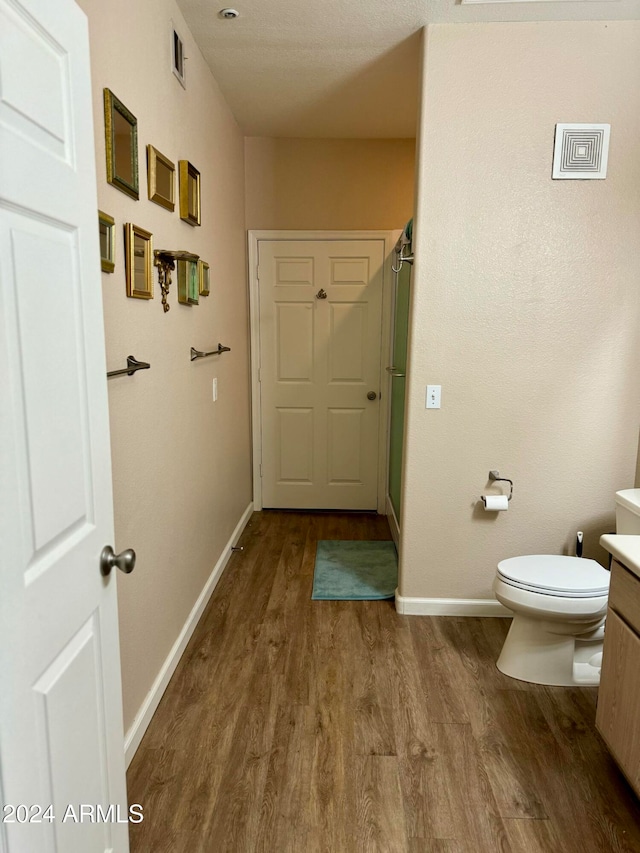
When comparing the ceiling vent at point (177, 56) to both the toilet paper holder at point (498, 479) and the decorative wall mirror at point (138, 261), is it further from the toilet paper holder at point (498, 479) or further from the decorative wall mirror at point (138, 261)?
the toilet paper holder at point (498, 479)

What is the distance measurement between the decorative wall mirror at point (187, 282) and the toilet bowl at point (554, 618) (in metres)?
1.71

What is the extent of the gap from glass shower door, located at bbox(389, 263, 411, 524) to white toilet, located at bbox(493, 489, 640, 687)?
115cm

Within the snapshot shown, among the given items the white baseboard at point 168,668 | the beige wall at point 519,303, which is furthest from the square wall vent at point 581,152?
the white baseboard at point 168,668

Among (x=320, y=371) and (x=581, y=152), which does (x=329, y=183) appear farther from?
(x=581, y=152)

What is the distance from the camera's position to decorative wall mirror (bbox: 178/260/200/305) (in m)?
2.37

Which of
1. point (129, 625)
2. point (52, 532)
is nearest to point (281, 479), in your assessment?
point (129, 625)

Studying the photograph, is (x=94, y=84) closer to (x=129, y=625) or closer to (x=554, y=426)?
(x=129, y=625)

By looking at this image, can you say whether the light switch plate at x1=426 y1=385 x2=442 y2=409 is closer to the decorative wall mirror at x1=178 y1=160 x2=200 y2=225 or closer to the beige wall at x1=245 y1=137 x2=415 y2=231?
the decorative wall mirror at x1=178 y1=160 x2=200 y2=225

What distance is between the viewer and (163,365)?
2.17 m

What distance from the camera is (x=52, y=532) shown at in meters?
0.97

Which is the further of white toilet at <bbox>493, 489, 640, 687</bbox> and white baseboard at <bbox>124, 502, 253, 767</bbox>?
white toilet at <bbox>493, 489, 640, 687</bbox>

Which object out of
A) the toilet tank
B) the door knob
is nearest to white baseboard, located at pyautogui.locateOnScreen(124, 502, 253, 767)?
the door knob

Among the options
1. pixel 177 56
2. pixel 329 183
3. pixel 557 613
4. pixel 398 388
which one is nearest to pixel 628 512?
pixel 557 613

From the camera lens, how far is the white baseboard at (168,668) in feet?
6.07
